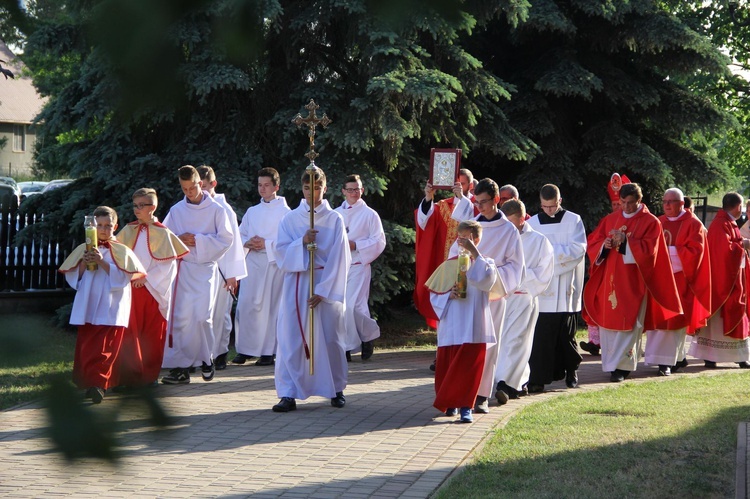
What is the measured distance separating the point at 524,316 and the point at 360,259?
3280 mm

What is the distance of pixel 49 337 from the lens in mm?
1842

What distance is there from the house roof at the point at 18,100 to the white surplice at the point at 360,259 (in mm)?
10988

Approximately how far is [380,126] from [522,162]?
16.4 feet

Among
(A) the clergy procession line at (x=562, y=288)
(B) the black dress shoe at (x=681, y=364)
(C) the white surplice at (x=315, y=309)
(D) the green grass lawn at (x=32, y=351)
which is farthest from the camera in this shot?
(B) the black dress shoe at (x=681, y=364)

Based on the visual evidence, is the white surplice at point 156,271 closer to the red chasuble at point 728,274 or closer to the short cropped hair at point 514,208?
the short cropped hair at point 514,208

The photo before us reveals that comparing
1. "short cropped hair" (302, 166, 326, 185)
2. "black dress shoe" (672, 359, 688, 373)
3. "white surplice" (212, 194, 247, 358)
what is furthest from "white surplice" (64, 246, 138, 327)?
"black dress shoe" (672, 359, 688, 373)

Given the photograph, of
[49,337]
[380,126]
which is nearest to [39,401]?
[49,337]

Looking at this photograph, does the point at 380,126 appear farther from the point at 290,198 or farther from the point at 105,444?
the point at 105,444

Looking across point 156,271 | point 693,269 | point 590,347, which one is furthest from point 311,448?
point 590,347

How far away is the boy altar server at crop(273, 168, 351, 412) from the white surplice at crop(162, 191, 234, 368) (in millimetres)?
1700

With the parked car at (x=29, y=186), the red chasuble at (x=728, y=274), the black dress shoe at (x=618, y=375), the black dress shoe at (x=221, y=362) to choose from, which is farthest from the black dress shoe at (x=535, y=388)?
the parked car at (x=29, y=186)

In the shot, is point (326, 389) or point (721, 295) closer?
point (326, 389)

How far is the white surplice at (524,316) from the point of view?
10.2 meters

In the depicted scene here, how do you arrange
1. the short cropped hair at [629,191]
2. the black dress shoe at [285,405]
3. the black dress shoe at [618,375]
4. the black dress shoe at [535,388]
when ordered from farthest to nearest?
1. the black dress shoe at [618,375]
2. the short cropped hair at [629,191]
3. the black dress shoe at [535,388]
4. the black dress shoe at [285,405]
